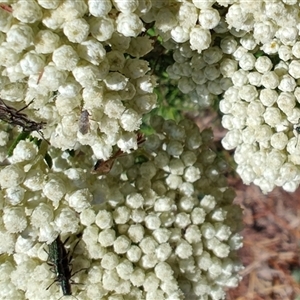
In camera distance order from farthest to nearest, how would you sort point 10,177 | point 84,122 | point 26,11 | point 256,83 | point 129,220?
point 129,220
point 256,83
point 10,177
point 84,122
point 26,11

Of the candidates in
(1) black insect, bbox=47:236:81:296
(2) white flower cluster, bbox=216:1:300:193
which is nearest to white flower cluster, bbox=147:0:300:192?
(2) white flower cluster, bbox=216:1:300:193

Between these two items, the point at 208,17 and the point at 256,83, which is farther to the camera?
the point at 256,83

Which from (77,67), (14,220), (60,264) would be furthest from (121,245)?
(77,67)

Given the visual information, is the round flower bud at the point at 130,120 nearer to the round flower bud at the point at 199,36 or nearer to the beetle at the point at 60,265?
the round flower bud at the point at 199,36

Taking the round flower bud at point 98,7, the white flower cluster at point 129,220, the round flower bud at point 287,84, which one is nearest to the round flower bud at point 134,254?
the white flower cluster at point 129,220

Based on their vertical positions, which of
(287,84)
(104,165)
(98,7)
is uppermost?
(98,7)

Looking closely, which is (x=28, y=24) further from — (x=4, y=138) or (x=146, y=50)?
(x=4, y=138)

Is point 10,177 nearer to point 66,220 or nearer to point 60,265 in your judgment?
point 66,220
